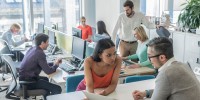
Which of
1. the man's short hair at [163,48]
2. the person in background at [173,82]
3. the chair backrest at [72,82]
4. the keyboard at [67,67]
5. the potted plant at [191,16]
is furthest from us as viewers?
the potted plant at [191,16]

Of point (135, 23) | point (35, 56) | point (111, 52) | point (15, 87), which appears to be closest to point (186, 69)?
point (111, 52)

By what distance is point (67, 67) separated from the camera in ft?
12.1

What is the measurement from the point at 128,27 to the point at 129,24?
61 mm

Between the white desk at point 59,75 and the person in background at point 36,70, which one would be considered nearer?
the white desk at point 59,75

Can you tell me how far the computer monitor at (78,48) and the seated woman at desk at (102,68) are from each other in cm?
96

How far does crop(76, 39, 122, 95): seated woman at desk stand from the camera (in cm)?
259

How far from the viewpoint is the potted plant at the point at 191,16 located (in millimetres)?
5770

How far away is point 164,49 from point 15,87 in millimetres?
2178

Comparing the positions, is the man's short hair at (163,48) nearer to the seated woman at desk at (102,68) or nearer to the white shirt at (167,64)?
the white shirt at (167,64)

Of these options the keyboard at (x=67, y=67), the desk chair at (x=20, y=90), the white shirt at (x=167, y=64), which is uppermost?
the white shirt at (x=167, y=64)

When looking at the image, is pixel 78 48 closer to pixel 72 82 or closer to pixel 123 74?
pixel 123 74

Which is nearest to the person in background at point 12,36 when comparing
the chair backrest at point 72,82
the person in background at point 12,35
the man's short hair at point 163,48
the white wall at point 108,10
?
the person in background at point 12,35

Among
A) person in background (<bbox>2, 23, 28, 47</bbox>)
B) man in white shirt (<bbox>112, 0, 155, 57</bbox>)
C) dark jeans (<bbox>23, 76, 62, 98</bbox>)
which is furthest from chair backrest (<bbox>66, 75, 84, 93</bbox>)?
person in background (<bbox>2, 23, 28, 47</bbox>)

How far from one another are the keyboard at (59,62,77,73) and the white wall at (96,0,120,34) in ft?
11.3
